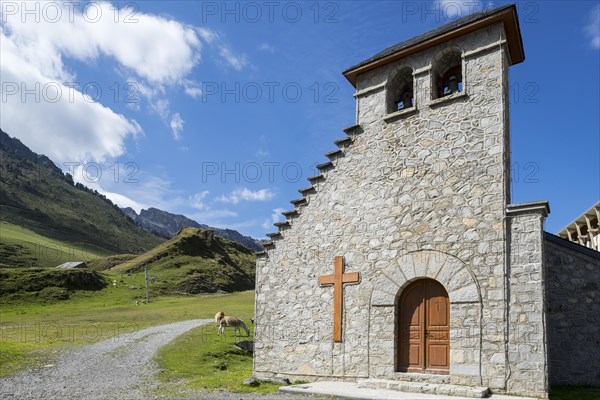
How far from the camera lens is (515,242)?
10500 mm

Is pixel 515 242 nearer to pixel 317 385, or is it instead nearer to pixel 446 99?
pixel 446 99

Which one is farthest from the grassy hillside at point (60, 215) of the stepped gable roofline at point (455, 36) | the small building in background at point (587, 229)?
the stepped gable roofline at point (455, 36)

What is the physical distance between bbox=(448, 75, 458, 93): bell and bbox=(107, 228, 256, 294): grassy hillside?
45.9 metres

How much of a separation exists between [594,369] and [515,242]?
4011 millimetres

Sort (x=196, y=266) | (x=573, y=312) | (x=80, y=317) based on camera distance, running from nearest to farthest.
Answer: (x=573, y=312) < (x=80, y=317) < (x=196, y=266)

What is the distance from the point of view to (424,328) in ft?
37.7

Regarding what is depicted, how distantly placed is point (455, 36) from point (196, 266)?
60.5 meters

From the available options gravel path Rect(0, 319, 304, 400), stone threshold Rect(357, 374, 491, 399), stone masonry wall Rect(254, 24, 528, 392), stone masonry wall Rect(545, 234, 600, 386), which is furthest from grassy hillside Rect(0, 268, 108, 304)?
stone masonry wall Rect(545, 234, 600, 386)

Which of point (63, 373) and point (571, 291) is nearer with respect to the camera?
point (571, 291)

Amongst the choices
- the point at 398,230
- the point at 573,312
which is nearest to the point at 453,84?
the point at 398,230

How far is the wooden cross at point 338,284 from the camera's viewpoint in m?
12.6

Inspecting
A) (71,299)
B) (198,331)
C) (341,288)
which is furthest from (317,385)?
(71,299)

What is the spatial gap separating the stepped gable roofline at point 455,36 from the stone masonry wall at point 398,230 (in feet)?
0.62

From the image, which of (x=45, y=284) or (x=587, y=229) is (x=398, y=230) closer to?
(x=587, y=229)
